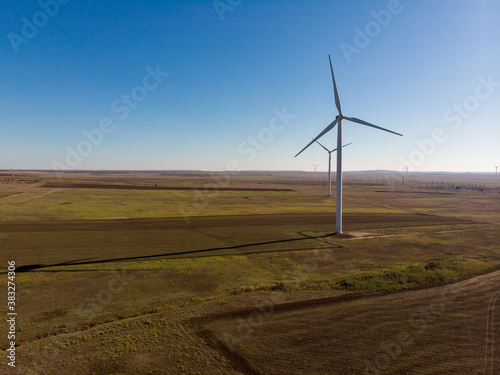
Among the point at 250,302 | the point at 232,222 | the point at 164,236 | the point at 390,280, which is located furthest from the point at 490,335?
the point at 232,222

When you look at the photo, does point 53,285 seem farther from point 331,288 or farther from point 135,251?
point 331,288

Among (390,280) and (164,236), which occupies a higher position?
(164,236)

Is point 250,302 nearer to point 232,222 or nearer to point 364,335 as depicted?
point 364,335

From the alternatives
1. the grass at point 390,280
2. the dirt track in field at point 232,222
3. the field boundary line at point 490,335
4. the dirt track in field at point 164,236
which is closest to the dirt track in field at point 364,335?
the field boundary line at point 490,335

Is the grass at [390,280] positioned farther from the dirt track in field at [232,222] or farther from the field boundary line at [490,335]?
the dirt track in field at [232,222]

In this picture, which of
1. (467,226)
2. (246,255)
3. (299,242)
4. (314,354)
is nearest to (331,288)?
(314,354)

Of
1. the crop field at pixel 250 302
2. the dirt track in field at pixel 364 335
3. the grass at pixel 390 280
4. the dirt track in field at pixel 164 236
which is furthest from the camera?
the dirt track in field at pixel 164 236

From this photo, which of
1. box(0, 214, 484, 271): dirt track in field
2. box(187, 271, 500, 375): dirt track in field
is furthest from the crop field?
box(0, 214, 484, 271): dirt track in field

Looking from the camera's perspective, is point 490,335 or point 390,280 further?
point 390,280

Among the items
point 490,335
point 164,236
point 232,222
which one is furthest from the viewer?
point 232,222
